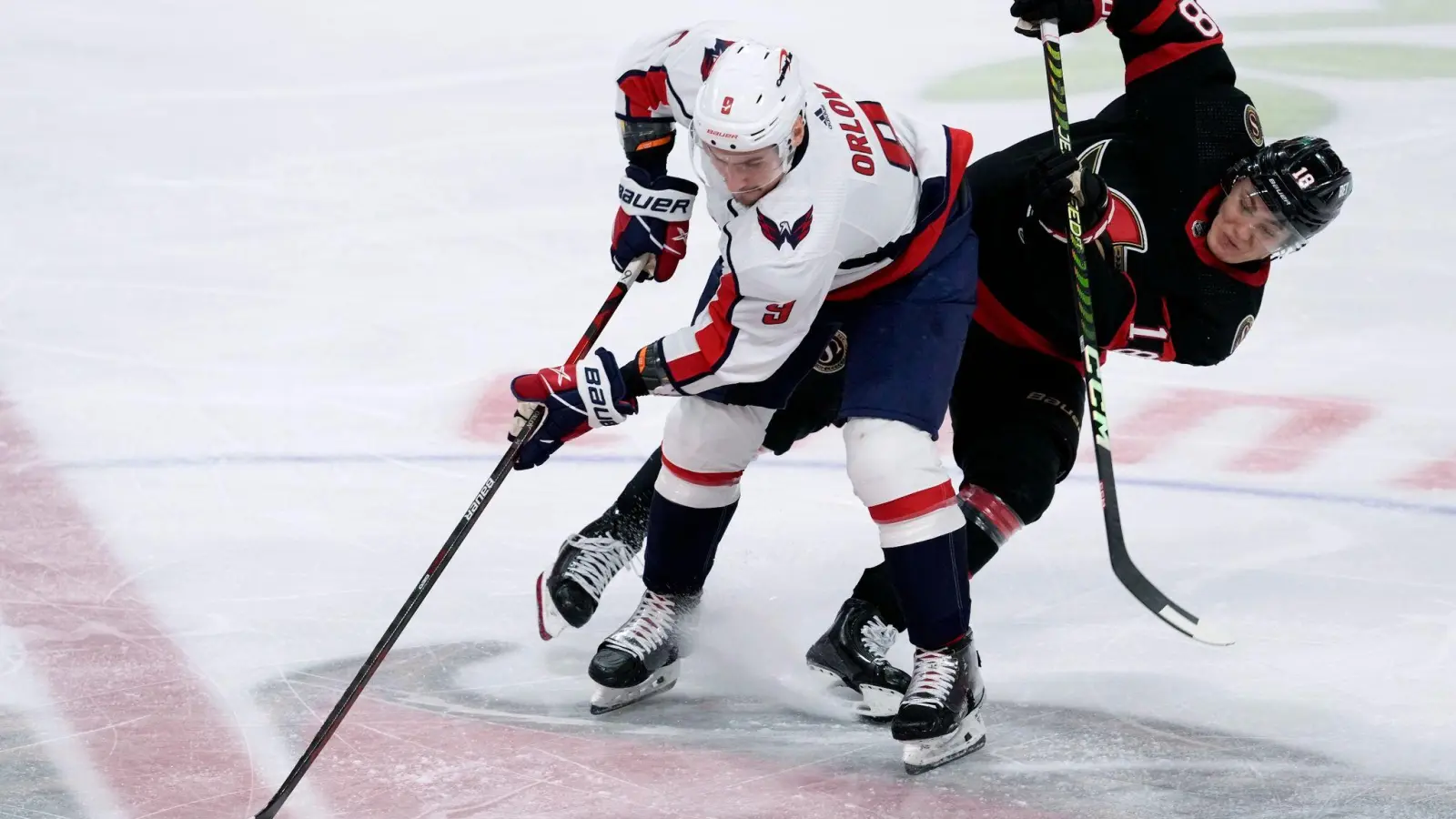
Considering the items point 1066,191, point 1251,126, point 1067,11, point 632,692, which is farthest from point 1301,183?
point 632,692

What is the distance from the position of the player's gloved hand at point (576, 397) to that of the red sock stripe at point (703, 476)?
0.87 feet

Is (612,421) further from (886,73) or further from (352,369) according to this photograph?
(886,73)

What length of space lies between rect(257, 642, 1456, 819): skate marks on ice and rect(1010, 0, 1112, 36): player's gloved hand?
4.47 ft

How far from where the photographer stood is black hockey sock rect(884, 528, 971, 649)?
9.34ft

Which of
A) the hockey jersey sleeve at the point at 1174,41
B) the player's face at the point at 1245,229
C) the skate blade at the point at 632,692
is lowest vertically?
the skate blade at the point at 632,692

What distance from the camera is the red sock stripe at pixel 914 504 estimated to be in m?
2.82

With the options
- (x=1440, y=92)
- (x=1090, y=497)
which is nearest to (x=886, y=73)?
(x=1440, y=92)

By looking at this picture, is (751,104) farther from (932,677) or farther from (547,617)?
(547,617)

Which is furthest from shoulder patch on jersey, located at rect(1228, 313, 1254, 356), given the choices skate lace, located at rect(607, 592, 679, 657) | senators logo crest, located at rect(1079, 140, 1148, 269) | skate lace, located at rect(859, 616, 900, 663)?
skate lace, located at rect(607, 592, 679, 657)

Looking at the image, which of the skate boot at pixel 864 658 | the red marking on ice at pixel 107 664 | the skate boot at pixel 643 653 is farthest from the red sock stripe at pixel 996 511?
the red marking on ice at pixel 107 664

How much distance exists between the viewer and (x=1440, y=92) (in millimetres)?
5898

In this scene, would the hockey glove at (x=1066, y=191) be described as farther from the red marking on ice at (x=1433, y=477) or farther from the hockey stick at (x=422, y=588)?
the red marking on ice at (x=1433, y=477)

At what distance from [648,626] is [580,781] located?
52cm

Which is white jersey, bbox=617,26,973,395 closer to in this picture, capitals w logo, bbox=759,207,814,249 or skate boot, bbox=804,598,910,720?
capitals w logo, bbox=759,207,814,249
